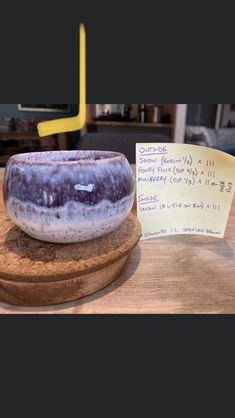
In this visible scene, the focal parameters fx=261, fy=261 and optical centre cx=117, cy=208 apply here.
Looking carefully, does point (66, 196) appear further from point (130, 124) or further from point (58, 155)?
point (130, 124)

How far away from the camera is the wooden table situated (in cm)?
33

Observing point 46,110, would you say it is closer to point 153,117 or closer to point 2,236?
point 153,117

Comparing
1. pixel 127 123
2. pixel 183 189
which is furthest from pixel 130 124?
pixel 183 189

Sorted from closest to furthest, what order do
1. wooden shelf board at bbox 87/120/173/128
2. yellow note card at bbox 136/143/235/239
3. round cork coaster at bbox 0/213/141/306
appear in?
round cork coaster at bbox 0/213/141/306 < yellow note card at bbox 136/143/235/239 < wooden shelf board at bbox 87/120/173/128

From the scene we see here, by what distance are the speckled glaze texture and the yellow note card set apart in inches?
4.9

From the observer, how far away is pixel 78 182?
0.32 metres

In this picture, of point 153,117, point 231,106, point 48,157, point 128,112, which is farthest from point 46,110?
point 48,157

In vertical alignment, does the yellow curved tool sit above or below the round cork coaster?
above

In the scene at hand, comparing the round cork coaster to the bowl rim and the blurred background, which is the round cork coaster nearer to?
the bowl rim

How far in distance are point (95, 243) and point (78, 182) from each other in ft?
0.35

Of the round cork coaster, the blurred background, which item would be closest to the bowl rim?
the round cork coaster

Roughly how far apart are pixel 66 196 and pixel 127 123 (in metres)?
2.94

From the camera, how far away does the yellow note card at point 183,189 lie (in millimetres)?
465

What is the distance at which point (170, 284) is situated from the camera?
0.37 meters
